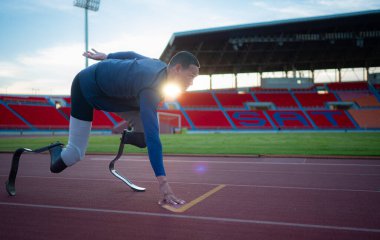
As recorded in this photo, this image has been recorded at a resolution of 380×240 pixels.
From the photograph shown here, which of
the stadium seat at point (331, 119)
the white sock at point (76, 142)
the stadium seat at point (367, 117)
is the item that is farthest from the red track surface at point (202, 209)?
the stadium seat at point (367, 117)

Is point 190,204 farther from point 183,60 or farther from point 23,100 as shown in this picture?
point 23,100

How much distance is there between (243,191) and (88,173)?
3.88m

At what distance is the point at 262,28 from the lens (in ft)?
125

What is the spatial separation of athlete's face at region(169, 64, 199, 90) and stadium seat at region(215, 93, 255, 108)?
4708 centimetres

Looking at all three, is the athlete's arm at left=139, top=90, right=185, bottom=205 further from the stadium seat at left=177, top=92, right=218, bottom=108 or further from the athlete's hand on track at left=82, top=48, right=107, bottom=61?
the stadium seat at left=177, top=92, right=218, bottom=108

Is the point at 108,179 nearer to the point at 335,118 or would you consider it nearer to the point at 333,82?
the point at 335,118

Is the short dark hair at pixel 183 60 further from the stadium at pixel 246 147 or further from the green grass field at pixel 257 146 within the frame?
the green grass field at pixel 257 146

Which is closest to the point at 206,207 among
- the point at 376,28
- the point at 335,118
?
the point at 376,28

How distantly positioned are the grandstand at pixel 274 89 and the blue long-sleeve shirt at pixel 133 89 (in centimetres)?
3569

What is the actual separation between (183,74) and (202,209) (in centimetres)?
166

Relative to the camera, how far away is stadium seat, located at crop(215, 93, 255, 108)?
50688 mm

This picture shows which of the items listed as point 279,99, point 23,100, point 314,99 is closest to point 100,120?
point 23,100

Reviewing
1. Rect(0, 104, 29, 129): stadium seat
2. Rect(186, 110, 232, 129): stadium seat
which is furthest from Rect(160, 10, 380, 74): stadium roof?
Rect(0, 104, 29, 129): stadium seat

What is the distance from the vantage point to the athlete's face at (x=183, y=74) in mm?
3514
